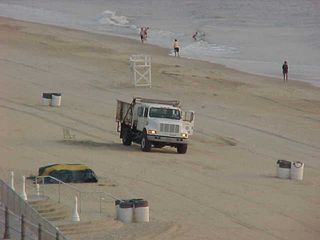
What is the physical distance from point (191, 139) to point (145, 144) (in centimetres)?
382

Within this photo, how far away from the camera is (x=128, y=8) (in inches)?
4195

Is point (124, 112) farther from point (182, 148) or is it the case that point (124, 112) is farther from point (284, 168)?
point (284, 168)

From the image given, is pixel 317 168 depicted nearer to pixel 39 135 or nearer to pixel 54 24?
pixel 39 135

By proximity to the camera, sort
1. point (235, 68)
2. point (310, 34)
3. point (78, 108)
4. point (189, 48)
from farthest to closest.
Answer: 1. point (310, 34)
2. point (189, 48)
3. point (235, 68)
4. point (78, 108)

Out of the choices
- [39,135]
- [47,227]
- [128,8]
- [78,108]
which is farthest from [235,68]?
[128,8]

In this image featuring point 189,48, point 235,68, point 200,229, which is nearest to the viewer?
point 200,229

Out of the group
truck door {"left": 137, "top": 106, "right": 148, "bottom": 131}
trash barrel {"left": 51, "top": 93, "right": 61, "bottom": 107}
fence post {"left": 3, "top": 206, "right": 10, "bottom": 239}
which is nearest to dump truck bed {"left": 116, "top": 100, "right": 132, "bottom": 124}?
truck door {"left": 137, "top": 106, "right": 148, "bottom": 131}

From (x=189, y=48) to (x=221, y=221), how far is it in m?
46.5

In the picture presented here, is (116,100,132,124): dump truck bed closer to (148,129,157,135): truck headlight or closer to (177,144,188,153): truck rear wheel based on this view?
(148,129,157,135): truck headlight

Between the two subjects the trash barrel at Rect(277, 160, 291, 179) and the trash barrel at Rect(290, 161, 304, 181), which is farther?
the trash barrel at Rect(277, 160, 291, 179)

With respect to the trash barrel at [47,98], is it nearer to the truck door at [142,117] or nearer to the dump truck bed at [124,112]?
the dump truck bed at [124,112]

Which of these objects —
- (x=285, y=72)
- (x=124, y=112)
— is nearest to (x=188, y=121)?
(x=124, y=112)

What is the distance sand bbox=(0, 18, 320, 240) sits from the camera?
81.1 ft

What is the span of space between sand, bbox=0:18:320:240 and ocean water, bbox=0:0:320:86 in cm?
564
